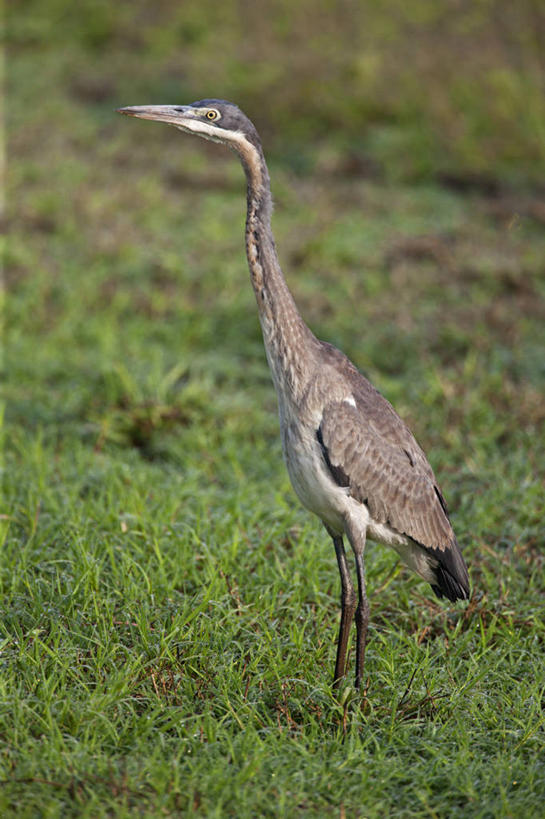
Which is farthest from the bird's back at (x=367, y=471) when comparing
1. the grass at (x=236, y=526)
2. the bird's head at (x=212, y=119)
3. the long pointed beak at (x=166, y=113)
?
the long pointed beak at (x=166, y=113)

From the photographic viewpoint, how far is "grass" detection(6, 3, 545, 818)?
116 inches

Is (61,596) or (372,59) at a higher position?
(372,59)

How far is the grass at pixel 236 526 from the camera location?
294 cm

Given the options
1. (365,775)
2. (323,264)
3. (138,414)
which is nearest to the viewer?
(365,775)

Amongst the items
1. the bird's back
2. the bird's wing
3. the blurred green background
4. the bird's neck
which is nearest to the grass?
the bird's back

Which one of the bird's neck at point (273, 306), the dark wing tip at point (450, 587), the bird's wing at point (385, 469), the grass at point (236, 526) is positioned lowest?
the grass at point (236, 526)

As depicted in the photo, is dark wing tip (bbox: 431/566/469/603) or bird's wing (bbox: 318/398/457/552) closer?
bird's wing (bbox: 318/398/457/552)

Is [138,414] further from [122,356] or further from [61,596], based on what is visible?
[61,596]

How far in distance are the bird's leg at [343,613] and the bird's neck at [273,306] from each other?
26.9 inches

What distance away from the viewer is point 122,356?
6.35 metres

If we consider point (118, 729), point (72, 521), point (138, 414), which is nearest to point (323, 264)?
point (138, 414)

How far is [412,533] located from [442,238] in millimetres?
5653

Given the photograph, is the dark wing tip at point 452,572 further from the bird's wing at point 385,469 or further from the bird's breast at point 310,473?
the bird's breast at point 310,473

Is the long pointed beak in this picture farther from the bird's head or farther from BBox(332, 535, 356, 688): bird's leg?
BBox(332, 535, 356, 688): bird's leg
